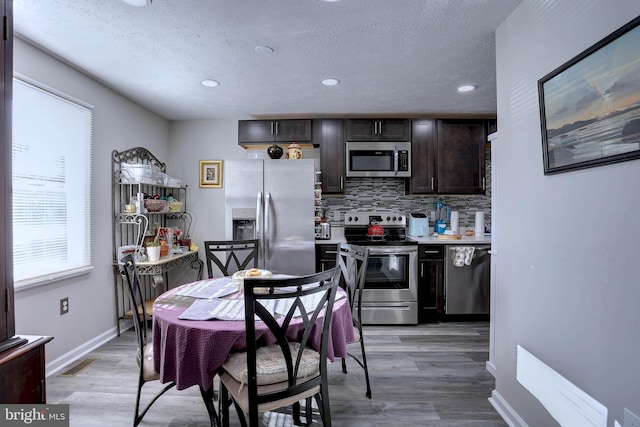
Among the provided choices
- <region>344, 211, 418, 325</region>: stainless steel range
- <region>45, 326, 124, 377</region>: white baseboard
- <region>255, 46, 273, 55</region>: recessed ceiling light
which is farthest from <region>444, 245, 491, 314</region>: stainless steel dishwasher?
<region>45, 326, 124, 377</region>: white baseboard

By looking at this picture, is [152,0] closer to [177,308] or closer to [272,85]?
[272,85]

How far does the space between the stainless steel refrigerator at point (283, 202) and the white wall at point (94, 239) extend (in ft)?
3.63

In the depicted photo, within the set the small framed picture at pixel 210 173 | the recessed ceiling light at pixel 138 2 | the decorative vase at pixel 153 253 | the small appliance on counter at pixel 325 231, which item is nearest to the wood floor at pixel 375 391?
the decorative vase at pixel 153 253

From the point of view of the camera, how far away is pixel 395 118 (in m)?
3.68

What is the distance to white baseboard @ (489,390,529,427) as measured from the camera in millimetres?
1721

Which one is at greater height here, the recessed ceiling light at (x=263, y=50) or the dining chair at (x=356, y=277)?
the recessed ceiling light at (x=263, y=50)

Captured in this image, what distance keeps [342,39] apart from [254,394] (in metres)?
2.10

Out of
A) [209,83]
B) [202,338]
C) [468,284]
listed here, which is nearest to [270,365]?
[202,338]

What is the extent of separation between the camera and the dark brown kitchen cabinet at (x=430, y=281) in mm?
3383

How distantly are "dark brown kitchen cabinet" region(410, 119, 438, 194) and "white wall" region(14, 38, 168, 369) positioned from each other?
3.12 meters

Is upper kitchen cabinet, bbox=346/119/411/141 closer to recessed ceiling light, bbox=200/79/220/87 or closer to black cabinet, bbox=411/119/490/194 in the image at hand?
black cabinet, bbox=411/119/490/194

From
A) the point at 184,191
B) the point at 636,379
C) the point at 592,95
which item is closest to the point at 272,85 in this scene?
the point at 184,191

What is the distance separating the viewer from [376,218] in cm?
394

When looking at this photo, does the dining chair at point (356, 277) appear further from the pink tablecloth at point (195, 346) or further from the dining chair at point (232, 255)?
the dining chair at point (232, 255)
